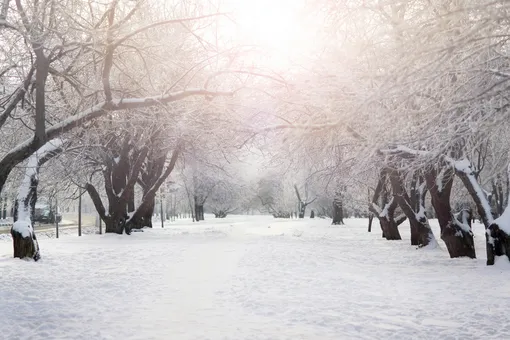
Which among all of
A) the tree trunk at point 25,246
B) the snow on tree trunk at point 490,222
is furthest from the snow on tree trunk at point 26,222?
the snow on tree trunk at point 490,222

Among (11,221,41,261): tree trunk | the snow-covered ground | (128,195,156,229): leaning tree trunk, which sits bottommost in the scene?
the snow-covered ground

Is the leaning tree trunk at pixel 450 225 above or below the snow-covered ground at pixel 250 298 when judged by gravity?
above

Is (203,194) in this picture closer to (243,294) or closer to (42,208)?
Answer: (42,208)

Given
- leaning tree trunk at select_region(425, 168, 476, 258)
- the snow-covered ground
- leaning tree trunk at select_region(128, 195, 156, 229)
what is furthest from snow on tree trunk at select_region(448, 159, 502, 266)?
leaning tree trunk at select_region(128, 195, 156, 229)

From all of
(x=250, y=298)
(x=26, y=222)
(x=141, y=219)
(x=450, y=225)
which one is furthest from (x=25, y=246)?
(x=141, y=219)

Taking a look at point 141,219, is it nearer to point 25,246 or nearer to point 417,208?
point 25,246

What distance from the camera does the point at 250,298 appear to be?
789 cm

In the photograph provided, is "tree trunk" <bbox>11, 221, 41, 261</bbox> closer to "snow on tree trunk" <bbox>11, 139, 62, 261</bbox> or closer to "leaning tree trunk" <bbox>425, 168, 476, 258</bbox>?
"snow on tree trunk" <bbox>11, 139, 62, 261</bbox>

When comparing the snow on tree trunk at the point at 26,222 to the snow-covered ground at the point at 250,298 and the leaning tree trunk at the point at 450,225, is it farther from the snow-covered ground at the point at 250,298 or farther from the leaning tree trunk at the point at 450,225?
the leaning tree trunk at the point at 450,225

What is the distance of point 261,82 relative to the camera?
444 inches

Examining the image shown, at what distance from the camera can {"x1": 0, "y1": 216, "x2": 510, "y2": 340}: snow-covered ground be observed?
595 centimetres

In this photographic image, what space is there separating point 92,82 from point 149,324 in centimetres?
682

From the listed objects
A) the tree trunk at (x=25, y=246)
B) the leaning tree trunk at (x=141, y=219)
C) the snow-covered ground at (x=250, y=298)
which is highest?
the leaning tree trunk at (x=141, y=219)

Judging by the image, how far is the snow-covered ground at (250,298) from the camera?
234 inches
